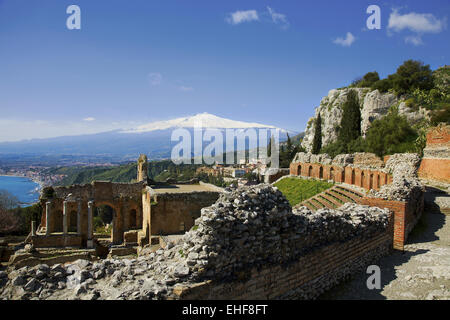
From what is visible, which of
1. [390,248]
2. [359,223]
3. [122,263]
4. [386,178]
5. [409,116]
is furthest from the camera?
[409,116]

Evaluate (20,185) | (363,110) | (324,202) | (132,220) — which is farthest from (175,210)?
(20,185)

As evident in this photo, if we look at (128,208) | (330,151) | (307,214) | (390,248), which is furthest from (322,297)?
(330,151)

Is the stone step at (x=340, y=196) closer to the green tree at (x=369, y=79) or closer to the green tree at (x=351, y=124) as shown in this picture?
the green tree at (x=351, y=124)

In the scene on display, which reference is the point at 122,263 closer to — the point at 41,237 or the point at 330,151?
the point at 41,237

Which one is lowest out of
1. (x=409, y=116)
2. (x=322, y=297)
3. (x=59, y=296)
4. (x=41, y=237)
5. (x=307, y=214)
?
(x=41, y=237)

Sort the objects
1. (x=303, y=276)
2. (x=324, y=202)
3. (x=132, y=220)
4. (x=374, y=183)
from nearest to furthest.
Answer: (x=303, y=276), (x=324, y=202), (x=374, y=183), (x=132, y=220)

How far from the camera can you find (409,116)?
32844 mm

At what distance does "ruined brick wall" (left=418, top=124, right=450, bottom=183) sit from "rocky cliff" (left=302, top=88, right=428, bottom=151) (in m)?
14.2

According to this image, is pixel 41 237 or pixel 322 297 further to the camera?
pixel 41 237

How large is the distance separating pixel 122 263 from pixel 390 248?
7536mm

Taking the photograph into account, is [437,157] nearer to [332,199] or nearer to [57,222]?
[332,199]

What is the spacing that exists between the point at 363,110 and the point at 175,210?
1594 inches

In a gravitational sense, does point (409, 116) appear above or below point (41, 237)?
above

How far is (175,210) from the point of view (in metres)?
17.4
